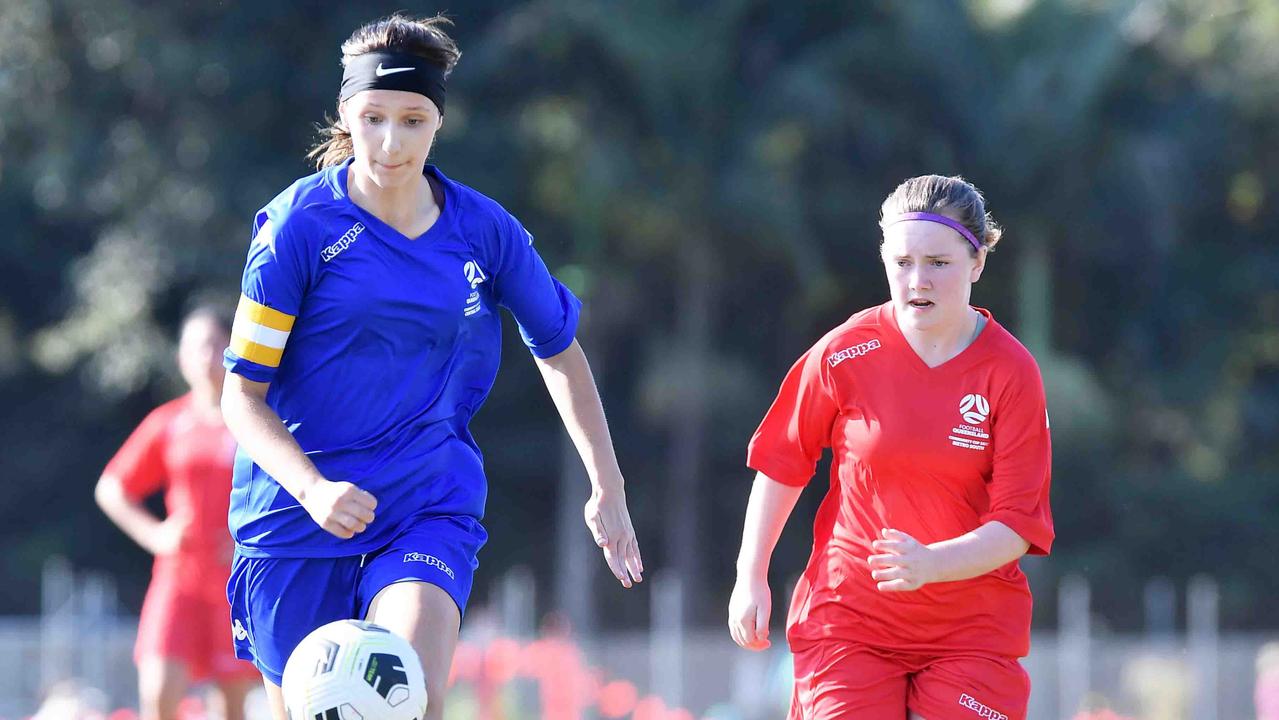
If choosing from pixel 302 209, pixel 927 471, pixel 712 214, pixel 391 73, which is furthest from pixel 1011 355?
pixel 712 214

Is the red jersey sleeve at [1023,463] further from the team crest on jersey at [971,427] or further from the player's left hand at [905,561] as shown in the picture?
the player's left hand at [905,561]

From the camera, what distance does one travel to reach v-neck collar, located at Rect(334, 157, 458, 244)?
467 centimetres

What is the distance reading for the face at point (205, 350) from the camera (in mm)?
7965

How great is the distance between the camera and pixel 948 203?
16.6 ft

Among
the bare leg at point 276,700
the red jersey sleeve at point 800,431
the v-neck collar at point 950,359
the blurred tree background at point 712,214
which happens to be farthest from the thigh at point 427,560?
the blurred tree background at point 712,214

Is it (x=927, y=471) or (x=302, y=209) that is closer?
(x=302, y=209)

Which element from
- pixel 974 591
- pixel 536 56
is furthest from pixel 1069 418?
pixel 974 591

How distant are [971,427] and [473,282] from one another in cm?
138

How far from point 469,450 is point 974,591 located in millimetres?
Answer: 1409

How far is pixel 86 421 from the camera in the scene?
102ft

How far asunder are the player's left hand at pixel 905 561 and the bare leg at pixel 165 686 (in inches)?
169

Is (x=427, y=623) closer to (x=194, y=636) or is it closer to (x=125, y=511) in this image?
(x=194, y=636)

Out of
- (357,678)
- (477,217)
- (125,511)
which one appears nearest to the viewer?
(357,678)

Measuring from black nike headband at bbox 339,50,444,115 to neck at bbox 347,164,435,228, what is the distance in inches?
8.7
